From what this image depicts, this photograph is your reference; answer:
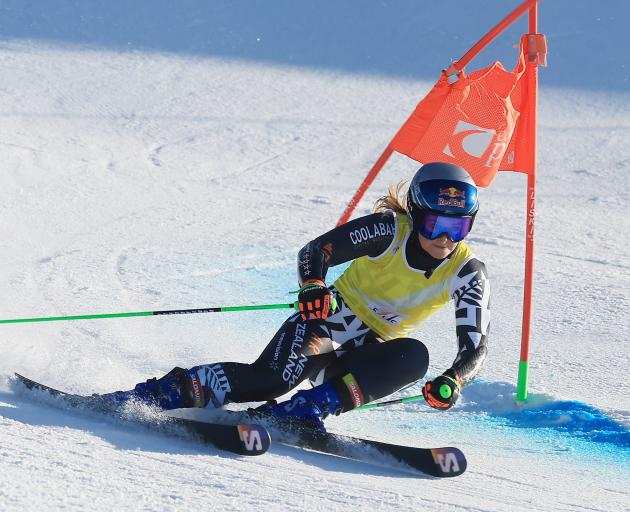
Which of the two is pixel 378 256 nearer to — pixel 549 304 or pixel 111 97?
pixel 549 304

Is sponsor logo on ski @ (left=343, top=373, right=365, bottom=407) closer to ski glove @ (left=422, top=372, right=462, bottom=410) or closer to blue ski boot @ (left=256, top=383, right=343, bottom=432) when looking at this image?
blue ski boot @ (left=256, top=383, right=343, bottom=432)

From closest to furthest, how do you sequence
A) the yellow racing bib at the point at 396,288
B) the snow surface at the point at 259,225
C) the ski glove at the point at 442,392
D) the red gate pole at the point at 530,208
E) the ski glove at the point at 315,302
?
the snow surface at the point at 259,225
the ski glove at the point at 442,392
the ski glove at the point at 315,302
the yellow racing bib at the point at 396,288
the red gate pole at the point at 530,208

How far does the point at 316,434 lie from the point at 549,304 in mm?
2693

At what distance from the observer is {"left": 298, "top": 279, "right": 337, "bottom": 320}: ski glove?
3.60m

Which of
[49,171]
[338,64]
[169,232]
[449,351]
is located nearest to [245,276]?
[169,232]

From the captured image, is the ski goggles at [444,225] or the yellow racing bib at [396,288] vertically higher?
the ski goggles at [444,225]

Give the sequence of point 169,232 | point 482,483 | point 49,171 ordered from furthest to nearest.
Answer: point 49,171
point 169,232
point 482,483

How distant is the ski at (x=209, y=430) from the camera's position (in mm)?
3312

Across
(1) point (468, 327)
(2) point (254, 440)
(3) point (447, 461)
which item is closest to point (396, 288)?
(1) point (468, 327)

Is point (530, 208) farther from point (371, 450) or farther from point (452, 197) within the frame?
point (371, 450)

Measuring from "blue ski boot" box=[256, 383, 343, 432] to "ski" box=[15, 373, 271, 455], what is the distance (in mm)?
→ 142

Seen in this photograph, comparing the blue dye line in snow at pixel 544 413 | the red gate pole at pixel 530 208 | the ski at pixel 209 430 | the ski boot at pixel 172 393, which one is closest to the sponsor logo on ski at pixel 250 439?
the ski at pixel 209 430

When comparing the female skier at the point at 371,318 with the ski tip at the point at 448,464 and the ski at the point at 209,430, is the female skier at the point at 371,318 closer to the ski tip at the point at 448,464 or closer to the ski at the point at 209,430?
the ski at the point at 209,430

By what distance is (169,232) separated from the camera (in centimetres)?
675
